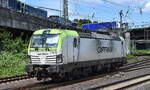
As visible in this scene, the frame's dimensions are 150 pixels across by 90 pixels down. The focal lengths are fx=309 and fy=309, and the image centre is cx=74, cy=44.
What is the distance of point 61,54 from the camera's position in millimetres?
16578

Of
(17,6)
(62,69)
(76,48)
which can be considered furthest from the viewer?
(17,6)

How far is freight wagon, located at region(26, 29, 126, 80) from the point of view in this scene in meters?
16.6

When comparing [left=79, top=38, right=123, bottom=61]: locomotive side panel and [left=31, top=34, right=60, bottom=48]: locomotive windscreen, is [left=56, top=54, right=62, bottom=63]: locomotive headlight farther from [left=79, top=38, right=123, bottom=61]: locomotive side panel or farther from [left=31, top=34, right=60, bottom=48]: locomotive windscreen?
[left=79, top=38, right=123, bottom=61]: locomotive side panel

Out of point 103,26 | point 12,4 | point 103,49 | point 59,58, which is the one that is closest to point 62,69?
point 59,58

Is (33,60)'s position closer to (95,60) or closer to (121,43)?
(95,60)

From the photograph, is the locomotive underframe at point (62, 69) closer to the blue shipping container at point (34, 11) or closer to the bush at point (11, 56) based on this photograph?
the bush at point (11, 56)

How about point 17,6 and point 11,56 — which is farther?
point 17,6

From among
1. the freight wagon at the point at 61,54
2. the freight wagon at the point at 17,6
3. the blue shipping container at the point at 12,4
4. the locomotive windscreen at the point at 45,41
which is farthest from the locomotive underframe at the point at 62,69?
the blue shipping container at the point at 12,4

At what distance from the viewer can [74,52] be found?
1784cm

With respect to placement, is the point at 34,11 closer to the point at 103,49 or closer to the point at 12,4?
the point at 12,4

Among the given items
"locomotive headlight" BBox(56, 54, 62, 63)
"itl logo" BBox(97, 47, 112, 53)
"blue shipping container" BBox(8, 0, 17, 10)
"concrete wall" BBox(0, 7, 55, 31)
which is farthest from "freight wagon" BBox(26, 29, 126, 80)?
"blue shipping container" BBox(8, 0, 17, 10)

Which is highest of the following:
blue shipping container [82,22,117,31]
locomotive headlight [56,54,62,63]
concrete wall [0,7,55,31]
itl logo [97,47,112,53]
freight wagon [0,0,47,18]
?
freight wagon [0,0,47,18]

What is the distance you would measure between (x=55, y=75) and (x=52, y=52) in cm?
126

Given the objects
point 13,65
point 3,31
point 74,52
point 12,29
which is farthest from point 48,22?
point 74,52
